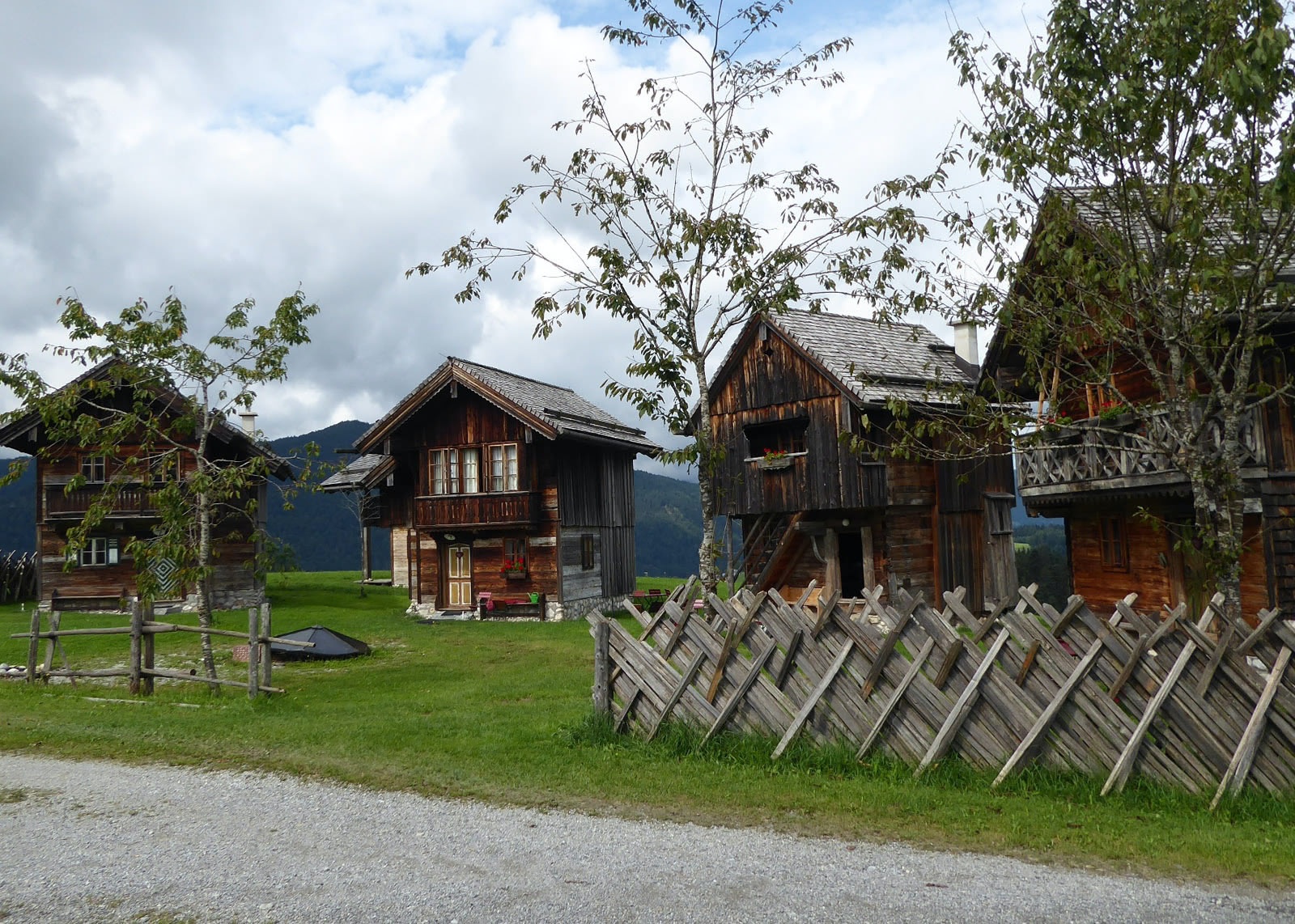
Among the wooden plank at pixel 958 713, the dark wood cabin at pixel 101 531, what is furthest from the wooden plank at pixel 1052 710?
the dark wood cabin at pixel 101 531

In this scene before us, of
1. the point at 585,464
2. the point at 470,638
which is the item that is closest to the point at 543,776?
the point at 470,638

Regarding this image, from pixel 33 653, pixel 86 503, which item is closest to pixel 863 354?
pixel 33 653

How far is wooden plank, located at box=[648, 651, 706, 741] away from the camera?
30.2ft

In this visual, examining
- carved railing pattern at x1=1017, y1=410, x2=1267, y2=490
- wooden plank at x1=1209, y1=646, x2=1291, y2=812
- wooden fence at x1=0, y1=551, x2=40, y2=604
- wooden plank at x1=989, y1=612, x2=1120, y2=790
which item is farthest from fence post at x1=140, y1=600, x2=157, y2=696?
wooden fence at x1=0, y1=551, x2=40, y2=604

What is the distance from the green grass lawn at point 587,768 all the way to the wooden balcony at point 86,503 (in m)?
17.2

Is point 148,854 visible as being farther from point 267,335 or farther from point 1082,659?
point 267,335

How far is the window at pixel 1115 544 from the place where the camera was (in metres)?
20.5

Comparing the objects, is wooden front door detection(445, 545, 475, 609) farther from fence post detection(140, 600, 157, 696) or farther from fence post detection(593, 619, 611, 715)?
fence post detection(593, 619, 611, 715)

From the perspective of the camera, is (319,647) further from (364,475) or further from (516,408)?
(364,475)

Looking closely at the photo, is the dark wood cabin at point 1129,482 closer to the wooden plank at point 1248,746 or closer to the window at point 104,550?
the wooden plank at point 1248,746

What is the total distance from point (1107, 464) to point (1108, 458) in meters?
0.14

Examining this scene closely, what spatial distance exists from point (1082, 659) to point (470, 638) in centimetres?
1871

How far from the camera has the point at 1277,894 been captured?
5746 millimetres

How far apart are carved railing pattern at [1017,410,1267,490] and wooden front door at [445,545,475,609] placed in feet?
61.0
